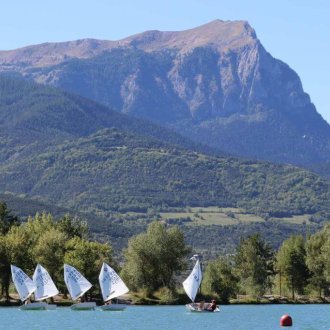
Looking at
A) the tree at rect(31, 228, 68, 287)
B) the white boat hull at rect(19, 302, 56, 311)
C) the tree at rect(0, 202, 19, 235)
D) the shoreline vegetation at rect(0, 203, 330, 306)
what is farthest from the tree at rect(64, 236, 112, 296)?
the tree at rect(0, 202, 19, 235)

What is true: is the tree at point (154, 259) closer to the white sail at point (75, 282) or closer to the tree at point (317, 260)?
the white sail at point (75, 282)

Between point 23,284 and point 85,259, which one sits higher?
point 85,259

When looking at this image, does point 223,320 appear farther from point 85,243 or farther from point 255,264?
point 255,264

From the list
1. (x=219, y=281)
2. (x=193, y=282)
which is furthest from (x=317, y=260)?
(x=193, y=282)

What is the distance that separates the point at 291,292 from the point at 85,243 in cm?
4614

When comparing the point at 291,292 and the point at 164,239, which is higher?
the point at 164,239

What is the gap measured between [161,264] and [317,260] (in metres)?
28.7

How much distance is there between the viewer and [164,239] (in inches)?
6068

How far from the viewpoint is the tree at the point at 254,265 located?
554 ft

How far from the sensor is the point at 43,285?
439ft

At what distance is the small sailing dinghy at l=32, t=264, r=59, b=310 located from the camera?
133250mm

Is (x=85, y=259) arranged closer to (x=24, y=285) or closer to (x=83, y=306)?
(x=83, y=306)

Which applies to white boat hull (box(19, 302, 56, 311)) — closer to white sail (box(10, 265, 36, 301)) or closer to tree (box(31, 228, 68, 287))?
white sail (box(10, 265, 36, 301))

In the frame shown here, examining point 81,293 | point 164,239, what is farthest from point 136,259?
point 81,293
